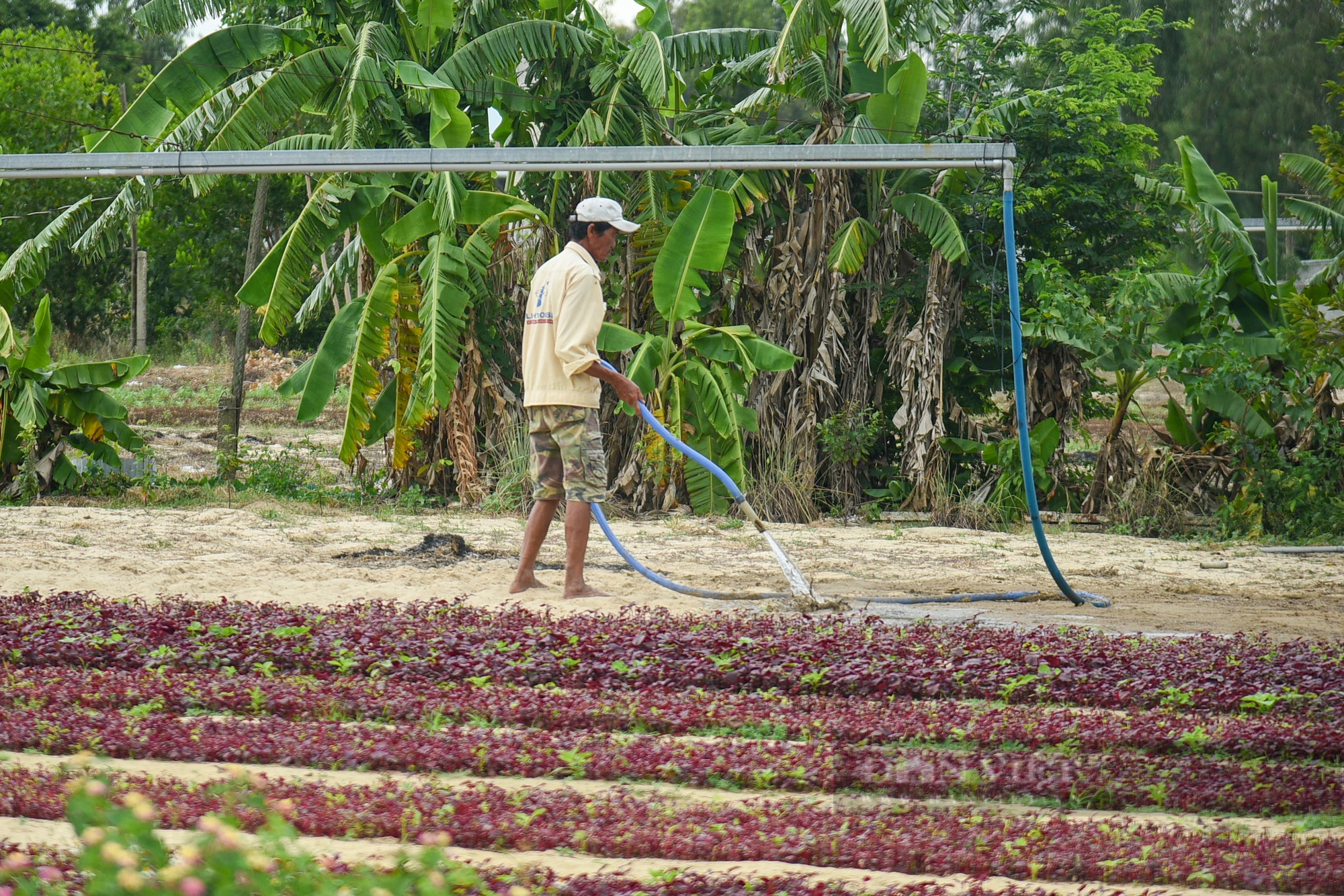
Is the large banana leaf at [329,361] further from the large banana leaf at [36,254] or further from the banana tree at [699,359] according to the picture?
the large banana leaf at [36,254]

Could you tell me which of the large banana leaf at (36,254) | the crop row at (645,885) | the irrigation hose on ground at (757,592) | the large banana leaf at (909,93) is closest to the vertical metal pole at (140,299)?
the large banana leaf at (36,254)

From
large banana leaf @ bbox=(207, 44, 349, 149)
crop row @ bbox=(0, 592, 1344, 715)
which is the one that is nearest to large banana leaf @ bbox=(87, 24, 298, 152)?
large banana leaf @ bbox=(207, 44, 349, 149)

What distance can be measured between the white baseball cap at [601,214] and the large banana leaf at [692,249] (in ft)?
13.0

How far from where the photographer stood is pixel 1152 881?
3.43 meters

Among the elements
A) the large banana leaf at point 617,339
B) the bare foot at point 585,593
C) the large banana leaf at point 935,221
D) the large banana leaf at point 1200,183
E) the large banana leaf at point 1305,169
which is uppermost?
the large banana leaf at point 1305,169

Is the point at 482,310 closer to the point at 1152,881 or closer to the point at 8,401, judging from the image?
the point at 8,401

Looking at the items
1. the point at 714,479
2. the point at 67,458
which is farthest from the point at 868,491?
the point at 67,458

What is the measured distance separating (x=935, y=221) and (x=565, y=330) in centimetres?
657

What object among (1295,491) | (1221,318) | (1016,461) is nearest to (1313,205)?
(1221,318)

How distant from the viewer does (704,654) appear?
6250 millimetres

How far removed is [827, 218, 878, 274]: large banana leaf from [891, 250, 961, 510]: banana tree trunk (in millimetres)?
753

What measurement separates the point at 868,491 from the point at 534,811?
406 inches

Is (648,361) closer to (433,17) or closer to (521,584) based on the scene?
(433,17)

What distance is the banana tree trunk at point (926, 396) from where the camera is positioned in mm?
13258
